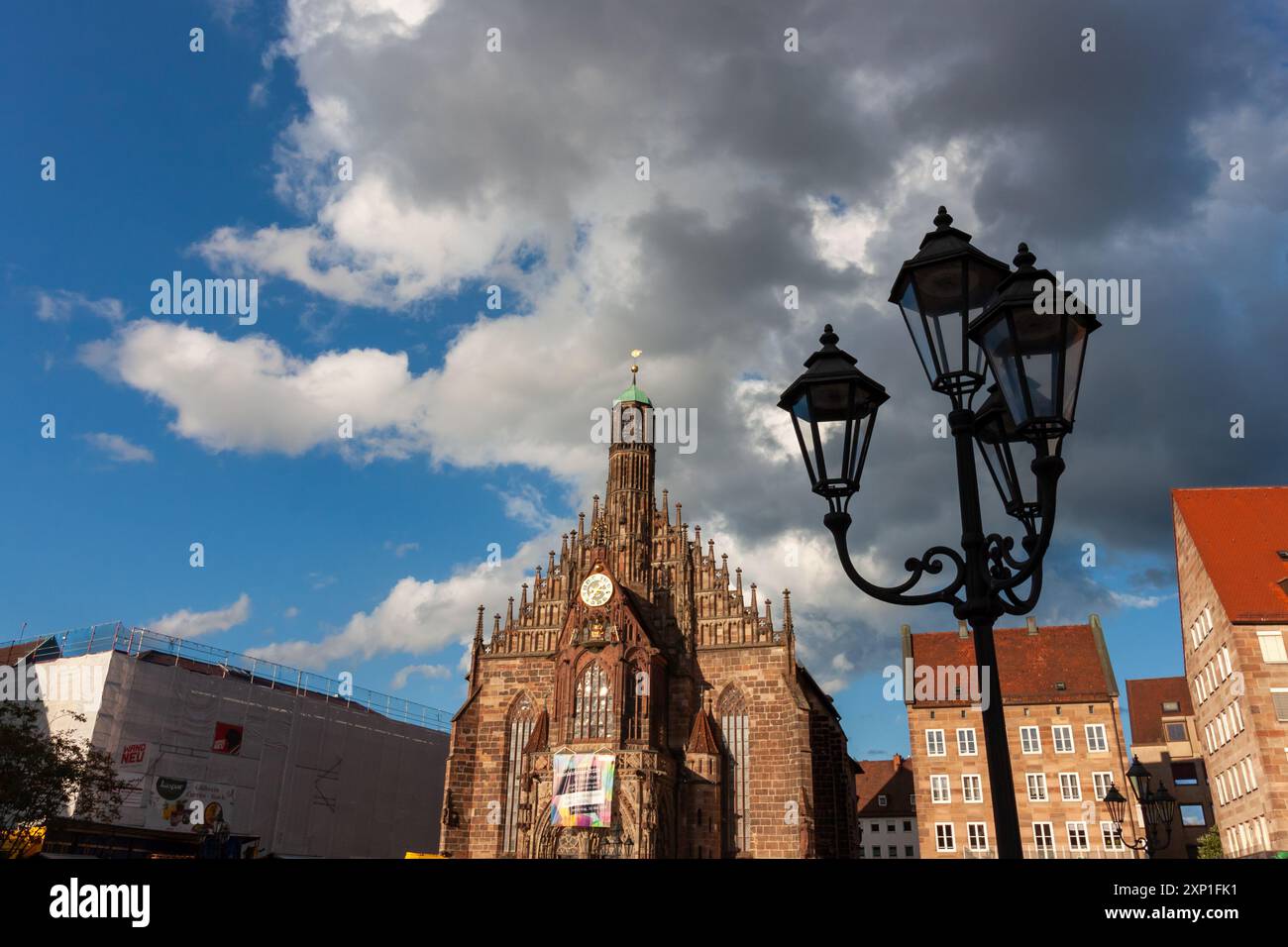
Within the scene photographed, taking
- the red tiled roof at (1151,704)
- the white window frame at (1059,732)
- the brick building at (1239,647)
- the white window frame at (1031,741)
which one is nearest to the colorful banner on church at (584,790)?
the white window frame at (1031,741)

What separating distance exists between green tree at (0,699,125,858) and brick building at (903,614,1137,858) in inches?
1562

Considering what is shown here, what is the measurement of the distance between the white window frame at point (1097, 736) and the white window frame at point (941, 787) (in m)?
7.59

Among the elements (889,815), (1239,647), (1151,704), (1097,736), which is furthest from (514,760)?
(1151,704)

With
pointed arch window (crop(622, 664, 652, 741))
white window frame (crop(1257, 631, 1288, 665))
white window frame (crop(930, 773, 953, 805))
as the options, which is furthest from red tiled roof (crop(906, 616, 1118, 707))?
pointed arch window (crop(622, 664, 652, 741))

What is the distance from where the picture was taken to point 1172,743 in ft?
212

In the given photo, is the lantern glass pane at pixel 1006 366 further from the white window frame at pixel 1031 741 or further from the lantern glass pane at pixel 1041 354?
the white window frame at pixel 1031 741

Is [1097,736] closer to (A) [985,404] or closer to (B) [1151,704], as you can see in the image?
(B) [1151,704]

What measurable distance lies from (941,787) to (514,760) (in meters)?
23.6

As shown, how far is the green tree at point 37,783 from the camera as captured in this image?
32.2 m

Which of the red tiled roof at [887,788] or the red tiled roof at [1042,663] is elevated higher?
the red tiled roof at [1042,663]

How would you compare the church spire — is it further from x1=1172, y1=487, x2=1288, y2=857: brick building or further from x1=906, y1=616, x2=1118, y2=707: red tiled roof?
x1=1172, y1=487, x2=1288, y2=857: brick building

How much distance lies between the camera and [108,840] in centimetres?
3947

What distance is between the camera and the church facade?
4181 cm
